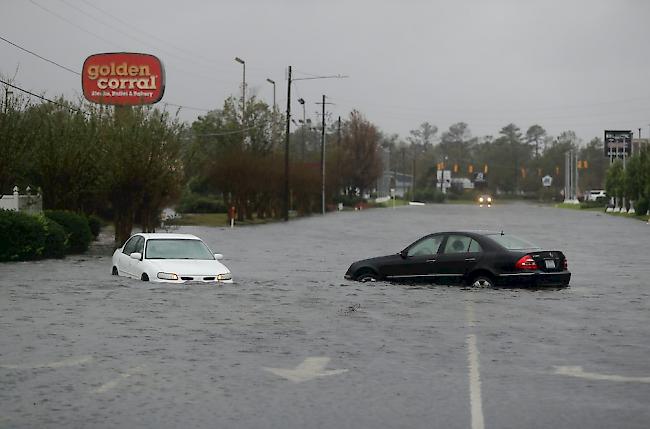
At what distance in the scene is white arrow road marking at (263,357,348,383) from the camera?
11617mm

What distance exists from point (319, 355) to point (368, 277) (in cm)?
1071

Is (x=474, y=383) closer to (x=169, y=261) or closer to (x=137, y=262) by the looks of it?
(x=169, y=261)

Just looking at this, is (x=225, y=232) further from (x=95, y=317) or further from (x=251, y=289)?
(x=95, y=317)

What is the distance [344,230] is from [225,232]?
7602 millimetres

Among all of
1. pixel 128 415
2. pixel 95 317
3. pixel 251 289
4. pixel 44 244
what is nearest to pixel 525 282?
pixel 251 289

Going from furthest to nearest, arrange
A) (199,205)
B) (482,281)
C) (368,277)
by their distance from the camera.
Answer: (199,205)
(368,277)
(482,281)

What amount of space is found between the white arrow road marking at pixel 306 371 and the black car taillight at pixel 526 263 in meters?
9.81

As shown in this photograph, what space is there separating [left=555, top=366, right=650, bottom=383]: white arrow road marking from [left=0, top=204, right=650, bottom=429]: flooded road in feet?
0.07

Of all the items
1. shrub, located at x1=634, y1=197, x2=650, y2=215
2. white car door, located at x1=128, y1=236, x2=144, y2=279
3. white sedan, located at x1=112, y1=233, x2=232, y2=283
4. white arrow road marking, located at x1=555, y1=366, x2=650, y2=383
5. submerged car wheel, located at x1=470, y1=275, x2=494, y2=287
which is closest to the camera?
white arrow road marking, located at x1=555, y1=366, x2=650, y2=383

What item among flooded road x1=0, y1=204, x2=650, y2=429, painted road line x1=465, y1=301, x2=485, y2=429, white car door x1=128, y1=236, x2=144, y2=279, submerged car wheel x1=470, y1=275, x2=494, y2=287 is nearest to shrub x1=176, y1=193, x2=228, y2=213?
flooded road x1=0, y1=204, x2=650, y2=429

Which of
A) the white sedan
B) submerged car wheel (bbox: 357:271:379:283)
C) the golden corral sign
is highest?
the golden corral sign

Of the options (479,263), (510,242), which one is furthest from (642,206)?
(479,263)

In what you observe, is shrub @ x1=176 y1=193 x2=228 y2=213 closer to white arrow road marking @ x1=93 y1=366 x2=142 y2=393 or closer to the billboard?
the billboard

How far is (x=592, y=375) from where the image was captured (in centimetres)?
1194
